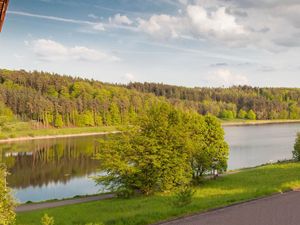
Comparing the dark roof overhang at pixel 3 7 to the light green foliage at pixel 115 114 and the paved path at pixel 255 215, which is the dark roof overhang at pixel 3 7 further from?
the light green foliage at pixel 115 114

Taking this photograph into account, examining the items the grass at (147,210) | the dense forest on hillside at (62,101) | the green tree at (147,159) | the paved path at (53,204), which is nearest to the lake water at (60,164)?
the paved path at (53,204)

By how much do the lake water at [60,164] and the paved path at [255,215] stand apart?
2155 cm

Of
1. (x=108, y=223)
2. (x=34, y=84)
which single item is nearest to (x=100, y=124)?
(x=34, y=84)

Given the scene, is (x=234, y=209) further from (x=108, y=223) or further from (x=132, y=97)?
(x=132, y=97)

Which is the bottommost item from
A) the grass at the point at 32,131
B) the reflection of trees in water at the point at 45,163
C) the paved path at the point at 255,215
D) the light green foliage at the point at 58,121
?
the reflection of trees in water at the point at 45,163

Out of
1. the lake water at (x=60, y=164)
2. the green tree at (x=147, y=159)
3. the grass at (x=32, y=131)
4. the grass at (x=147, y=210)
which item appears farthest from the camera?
the grass at (x=32, y=131)

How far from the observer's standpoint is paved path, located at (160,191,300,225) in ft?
46.5

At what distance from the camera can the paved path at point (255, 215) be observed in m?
14.2

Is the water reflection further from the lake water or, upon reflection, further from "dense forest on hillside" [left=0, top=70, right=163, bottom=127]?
"dense forest on hillside" [left=0, top=70, right=163, bottom=127]

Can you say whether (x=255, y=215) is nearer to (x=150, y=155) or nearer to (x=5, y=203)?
(x=5, y=203)

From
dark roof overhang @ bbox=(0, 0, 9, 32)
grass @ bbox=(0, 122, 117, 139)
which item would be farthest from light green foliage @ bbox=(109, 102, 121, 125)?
dark roof overhang @ bbox=(0, 0, 9, 32)

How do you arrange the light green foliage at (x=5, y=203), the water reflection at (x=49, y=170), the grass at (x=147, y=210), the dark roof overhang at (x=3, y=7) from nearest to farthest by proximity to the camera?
the dark roof overhang at (x=3, y=7) → the light green foliage at (x=5, y=203) → the grass at (x=147, y=210) → the water reflection at (x=49, y=170)

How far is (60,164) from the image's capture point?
65.8 m

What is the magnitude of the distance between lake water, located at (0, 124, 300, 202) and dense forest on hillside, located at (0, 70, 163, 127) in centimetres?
3601
